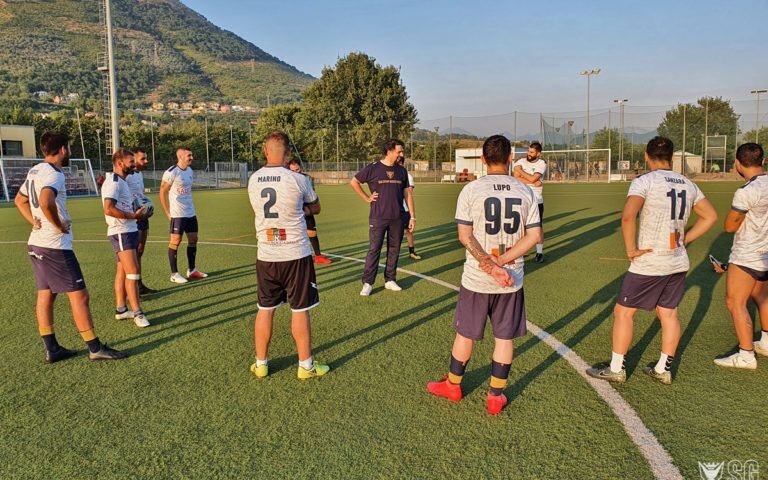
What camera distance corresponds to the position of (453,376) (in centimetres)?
383

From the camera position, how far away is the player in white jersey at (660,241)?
153 inches

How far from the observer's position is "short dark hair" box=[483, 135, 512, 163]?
352cm

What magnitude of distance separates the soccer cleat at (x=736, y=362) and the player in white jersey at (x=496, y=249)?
2216 millimetres

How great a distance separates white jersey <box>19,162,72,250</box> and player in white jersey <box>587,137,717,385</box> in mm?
4824

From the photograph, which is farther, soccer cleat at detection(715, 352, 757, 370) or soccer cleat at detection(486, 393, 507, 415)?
soccer cleat at detection(715, 352, 757, 370)

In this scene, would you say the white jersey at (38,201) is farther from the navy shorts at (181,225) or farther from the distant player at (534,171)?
the distant player at (534,171)

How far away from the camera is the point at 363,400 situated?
3883 mm

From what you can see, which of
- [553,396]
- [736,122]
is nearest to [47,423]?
[553,396]

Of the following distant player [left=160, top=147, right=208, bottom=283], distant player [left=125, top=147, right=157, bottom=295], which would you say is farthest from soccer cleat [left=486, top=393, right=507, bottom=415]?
distant player [left=160, top=147, right=208, bottom=283]

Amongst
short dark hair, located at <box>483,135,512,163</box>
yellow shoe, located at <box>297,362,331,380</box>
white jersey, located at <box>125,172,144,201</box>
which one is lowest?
yellow shoe, located at <box>297,362,331,380</box>

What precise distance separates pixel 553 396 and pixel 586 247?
26.2ft

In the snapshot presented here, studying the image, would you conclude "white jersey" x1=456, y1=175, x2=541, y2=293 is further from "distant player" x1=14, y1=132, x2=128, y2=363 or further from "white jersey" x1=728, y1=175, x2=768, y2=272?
"distant player" x1=14, y1=132, x2=128, y2=363

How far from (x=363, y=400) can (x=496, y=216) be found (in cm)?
173

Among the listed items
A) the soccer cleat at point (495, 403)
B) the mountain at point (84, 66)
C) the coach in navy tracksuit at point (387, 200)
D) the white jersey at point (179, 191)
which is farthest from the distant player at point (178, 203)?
the mountain at point (84, 66)
